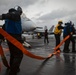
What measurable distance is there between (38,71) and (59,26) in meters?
8.92

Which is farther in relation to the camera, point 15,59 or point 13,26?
point 13,26

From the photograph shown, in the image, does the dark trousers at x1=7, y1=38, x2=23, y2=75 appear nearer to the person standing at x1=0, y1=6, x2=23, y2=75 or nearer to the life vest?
the person standing at x1=0, y1=6, x2=23, y2=75

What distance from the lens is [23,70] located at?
8453 mm

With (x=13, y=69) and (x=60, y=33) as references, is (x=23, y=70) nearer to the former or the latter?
(x=13, y=69)

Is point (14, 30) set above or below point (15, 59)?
above

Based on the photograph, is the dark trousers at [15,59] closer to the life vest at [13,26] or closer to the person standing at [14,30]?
the person standing at [14,30]

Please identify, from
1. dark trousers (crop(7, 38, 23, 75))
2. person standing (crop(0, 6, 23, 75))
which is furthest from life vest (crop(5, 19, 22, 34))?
dark trousers (crop(7, 38, 23, 75))

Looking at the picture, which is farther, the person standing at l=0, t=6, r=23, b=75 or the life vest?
the life vest

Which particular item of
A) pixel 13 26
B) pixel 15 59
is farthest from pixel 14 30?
pixel 15 59

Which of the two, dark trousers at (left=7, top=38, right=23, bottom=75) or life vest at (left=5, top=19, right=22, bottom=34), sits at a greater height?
life vest at (left=5, top=19, right=22, bottom=34)

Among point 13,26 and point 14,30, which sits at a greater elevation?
point 13,26

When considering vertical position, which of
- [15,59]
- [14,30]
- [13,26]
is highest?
[13,26]

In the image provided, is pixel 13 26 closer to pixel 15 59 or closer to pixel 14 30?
pixel 14 30

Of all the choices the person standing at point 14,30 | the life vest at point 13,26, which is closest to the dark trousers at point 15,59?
the person standing at point 14,30
